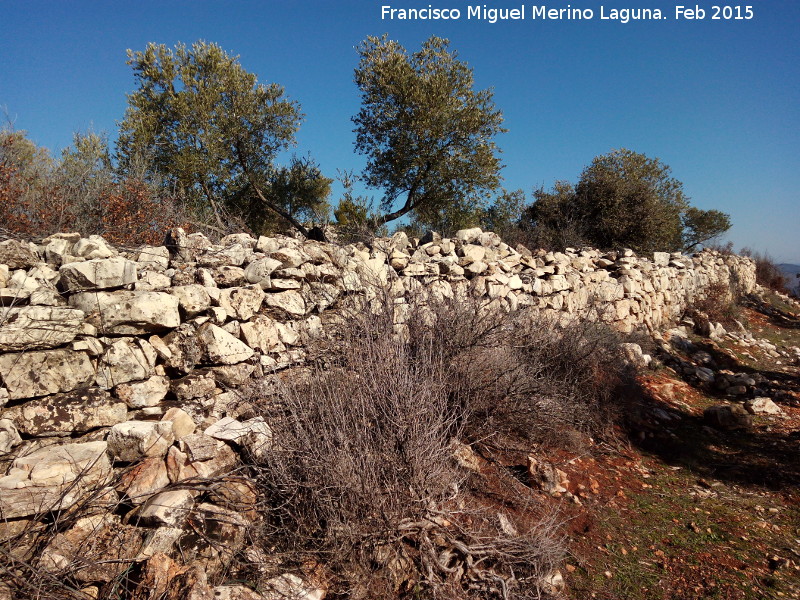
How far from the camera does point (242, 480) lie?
2.93 meters

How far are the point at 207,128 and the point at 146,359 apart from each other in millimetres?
10545

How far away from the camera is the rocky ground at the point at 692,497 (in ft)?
9.89

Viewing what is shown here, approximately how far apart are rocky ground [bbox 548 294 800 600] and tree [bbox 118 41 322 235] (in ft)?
32.5

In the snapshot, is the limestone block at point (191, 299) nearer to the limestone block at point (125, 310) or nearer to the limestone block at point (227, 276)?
the limestone block at point (125, 310)

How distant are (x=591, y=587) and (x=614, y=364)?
3.16 meters

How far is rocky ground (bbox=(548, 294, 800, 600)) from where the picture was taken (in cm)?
301

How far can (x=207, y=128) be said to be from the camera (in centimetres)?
1223

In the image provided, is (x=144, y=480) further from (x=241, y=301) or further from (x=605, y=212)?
(x=605, y=212)

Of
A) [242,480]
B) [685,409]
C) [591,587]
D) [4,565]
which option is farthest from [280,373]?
[685,409]

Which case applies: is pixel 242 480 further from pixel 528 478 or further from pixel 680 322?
pixel 680 322

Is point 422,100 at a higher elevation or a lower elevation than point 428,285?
higher

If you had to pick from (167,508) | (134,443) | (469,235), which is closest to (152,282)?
(134,443)

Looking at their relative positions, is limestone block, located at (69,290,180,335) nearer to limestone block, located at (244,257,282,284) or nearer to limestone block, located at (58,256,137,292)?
limestone block, located at (58,256,137,292)

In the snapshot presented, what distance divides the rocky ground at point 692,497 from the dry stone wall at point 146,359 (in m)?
2.31
